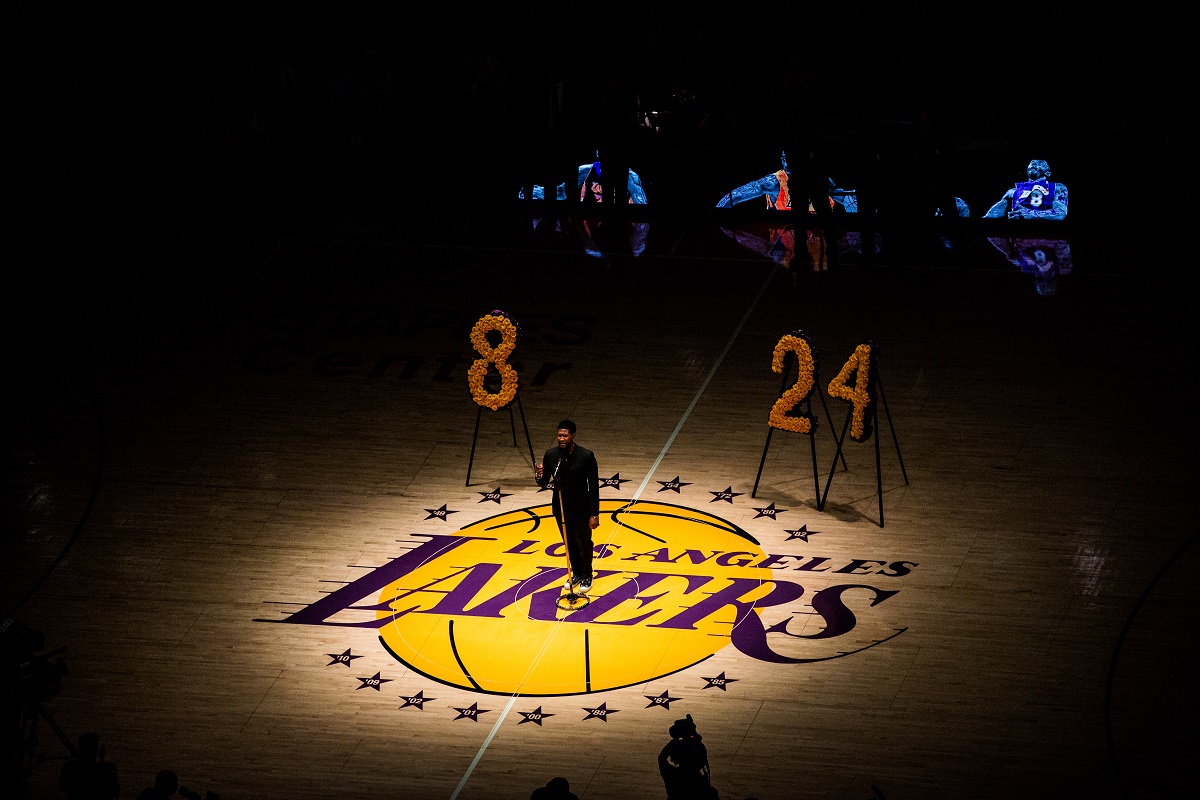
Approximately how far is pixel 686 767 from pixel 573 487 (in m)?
4.28

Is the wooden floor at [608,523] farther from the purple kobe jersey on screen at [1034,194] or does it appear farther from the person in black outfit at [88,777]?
the person in black outfit at [88,777]

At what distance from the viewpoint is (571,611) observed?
44.6 feet

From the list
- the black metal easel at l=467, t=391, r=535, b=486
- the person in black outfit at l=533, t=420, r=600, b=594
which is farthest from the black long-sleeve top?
the black metal easel at l=467, t=391, r=535, b=486

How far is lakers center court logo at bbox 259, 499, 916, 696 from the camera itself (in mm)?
12844

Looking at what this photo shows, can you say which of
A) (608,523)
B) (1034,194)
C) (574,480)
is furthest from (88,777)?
(1034,194)

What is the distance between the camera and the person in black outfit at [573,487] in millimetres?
13430

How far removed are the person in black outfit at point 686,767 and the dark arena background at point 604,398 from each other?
1.24 m

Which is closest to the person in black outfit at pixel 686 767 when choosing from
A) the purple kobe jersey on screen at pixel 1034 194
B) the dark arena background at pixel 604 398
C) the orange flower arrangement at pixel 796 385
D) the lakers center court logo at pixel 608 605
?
the dark arena background at pixel 604 398

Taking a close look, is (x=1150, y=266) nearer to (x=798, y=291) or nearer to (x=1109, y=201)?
(x=1109, y=201)

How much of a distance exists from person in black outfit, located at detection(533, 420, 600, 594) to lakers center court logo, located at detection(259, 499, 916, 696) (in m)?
0.59

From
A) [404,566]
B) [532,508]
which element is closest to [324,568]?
[404,566]

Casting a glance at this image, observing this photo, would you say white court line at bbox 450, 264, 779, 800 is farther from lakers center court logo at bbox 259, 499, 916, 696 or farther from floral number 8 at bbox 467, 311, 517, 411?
floral number 8 at bbox 467, 311, 517, 411

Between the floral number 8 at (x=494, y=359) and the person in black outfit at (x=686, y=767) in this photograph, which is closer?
the person in black outfit at (x=686, y=767)

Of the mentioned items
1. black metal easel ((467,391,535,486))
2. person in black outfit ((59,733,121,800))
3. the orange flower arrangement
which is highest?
the orange flower arrangement
